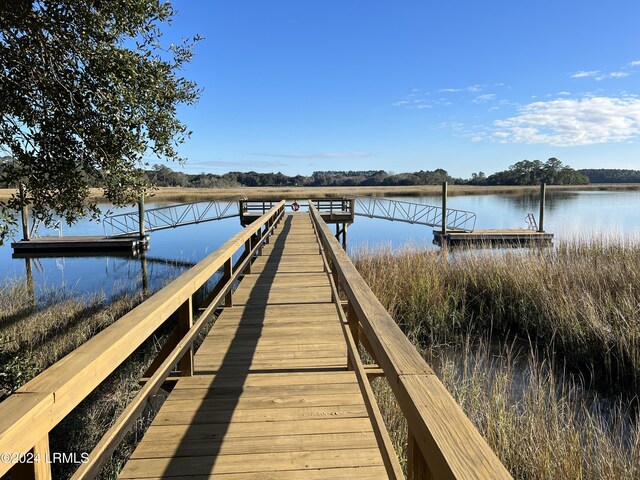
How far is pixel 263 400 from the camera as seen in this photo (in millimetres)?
2766

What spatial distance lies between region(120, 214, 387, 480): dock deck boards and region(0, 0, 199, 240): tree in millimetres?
2391

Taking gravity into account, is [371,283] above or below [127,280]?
above

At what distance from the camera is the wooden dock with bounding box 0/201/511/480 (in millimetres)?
1060

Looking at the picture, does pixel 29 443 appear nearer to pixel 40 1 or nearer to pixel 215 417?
pixel 215 417

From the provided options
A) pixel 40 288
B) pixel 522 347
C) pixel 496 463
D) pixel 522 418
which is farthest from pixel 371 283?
pixel 40 288

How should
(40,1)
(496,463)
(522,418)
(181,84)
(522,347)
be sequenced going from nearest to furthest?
(496,463) → (522,418) → (40,1) → (181,84) → (522,347)

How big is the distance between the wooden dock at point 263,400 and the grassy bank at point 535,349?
98 cm

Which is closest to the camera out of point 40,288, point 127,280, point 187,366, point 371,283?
point 187,366

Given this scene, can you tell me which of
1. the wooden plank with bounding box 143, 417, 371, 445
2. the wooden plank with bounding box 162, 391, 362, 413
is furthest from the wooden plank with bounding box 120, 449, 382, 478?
the wooden plank with bounding box 162, 391, 362, 413

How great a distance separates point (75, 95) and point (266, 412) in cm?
389

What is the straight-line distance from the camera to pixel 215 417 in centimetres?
254

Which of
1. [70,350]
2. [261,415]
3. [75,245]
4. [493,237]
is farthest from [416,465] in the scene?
[75,245]

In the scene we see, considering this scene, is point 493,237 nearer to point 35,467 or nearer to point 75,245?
point 75,245

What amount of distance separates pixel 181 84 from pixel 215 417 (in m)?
5.17
